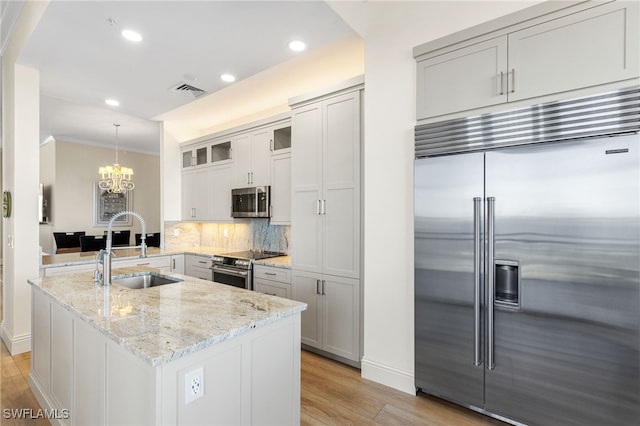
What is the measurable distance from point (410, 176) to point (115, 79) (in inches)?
130

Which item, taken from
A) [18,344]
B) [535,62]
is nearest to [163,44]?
[535,62]

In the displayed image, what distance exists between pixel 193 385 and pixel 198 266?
3.41 metres

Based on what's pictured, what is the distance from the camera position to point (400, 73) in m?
2.59

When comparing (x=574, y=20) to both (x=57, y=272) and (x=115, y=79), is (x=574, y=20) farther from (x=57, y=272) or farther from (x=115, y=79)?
(x=57, y=272)

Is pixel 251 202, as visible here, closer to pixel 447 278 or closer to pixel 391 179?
pixel 391 179

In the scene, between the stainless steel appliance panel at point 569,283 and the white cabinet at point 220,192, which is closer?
the stainless steel appliance panel at point 569,283

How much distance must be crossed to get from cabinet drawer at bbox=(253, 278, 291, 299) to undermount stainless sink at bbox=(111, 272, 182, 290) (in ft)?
4.11

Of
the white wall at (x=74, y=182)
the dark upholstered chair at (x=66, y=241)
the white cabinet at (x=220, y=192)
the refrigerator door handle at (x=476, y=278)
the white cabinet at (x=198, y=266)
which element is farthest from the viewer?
the white wall at (x=74, y=182)

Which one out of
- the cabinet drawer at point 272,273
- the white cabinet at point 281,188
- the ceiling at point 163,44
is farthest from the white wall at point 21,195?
the white cabinet at point 281,188

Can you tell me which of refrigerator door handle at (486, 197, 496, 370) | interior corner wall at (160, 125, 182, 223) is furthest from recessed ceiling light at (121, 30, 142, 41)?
refrigerator door handle at (486, 197, 496, 370)

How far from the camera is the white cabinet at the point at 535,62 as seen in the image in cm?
179

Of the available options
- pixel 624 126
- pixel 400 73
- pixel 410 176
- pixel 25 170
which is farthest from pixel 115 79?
pixel 624 126

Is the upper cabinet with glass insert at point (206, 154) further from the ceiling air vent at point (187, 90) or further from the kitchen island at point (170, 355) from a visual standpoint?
the kitchen island at point (170, 355)

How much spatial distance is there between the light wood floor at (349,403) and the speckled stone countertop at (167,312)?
3.03 ft
